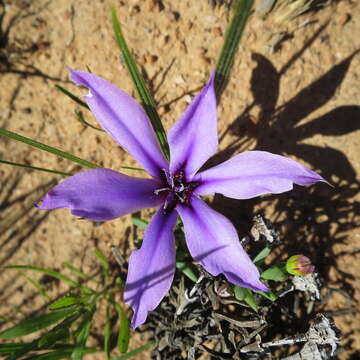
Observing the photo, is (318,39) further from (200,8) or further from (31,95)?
(31,95)

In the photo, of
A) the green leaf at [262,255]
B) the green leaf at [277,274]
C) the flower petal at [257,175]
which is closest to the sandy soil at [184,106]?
the green leaf at [262,255]

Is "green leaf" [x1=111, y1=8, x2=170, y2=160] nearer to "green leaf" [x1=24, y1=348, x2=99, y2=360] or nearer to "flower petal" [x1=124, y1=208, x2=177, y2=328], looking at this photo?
"flower petal" [x1=124, y1=208, x2=177, y2=328]

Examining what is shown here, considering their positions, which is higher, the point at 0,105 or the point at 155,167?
the point at 0,105

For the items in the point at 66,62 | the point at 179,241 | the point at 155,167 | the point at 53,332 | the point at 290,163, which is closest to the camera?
the point at 290,163

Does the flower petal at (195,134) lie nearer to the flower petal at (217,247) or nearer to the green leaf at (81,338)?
the flower petal at (217,247)

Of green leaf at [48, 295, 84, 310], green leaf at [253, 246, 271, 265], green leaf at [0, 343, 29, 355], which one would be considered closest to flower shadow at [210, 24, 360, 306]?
green leaf at [253, 246, 271, 265]

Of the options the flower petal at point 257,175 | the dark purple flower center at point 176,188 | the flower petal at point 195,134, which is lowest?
the flower petal at point 257,175

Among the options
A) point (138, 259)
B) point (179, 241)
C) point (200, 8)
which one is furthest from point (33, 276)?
point (200, 8)
